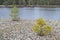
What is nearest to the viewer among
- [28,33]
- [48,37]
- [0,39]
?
[0,39]

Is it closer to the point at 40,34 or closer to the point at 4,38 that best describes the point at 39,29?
the point at 40,34

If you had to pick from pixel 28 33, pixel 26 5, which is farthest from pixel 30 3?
pixel 28 33

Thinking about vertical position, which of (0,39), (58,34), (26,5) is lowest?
(26,5)

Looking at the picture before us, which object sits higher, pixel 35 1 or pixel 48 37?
pixel 48 37

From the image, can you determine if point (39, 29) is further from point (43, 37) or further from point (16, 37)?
point (16, 37)

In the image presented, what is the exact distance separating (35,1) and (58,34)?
18.5 m

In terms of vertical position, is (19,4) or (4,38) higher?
(4,38)

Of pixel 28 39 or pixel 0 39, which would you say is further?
pixel 28 39

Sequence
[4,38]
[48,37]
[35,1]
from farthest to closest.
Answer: [35,1]
[48,37]
[4,38]

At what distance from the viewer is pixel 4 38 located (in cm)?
458

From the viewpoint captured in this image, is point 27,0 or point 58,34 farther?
point 27,0

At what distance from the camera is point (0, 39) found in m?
4.17

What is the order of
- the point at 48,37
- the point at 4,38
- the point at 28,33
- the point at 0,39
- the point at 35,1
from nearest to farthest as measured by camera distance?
the point at 0,39 < the point at 4,38 < the point at 48,37 < the point at 28,33 < the point at 35,1

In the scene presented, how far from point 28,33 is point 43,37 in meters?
0.51
